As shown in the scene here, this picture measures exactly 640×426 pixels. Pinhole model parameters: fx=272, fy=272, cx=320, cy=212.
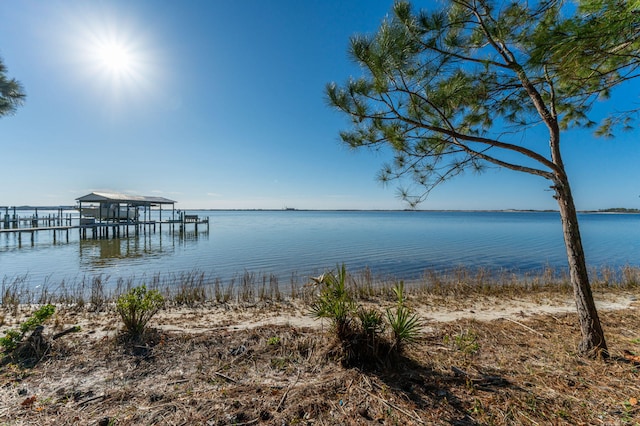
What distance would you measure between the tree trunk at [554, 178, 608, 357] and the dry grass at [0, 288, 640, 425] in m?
0.23

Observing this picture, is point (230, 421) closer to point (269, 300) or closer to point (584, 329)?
point (584, 329)

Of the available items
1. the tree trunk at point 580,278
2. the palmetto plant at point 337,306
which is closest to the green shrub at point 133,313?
the palmetto plant at point 337,306

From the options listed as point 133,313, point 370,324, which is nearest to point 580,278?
point 370,324

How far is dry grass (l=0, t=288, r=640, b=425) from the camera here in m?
2.24

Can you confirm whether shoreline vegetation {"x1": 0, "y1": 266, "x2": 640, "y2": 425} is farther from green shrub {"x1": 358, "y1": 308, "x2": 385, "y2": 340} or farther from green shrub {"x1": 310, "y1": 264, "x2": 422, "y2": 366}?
green shrub {"x1": 358, "y1": 308, "x2": 385, "y2": 340}

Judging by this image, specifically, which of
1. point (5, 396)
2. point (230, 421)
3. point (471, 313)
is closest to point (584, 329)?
point (471, 313)

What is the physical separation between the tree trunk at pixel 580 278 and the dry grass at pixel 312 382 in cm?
23

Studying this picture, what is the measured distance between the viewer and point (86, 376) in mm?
2881

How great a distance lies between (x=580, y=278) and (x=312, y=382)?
341 cm

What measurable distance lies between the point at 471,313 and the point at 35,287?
13.0m

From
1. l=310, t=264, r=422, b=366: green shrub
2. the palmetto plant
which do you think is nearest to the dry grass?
l=310, t=264, r=422, b=366: green shrub

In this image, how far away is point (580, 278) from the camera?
330 cm

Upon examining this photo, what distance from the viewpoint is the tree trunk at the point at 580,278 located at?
10.6 feet

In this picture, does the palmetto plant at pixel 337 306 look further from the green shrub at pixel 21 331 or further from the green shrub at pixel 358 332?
the green shrub at pixel 21 331
